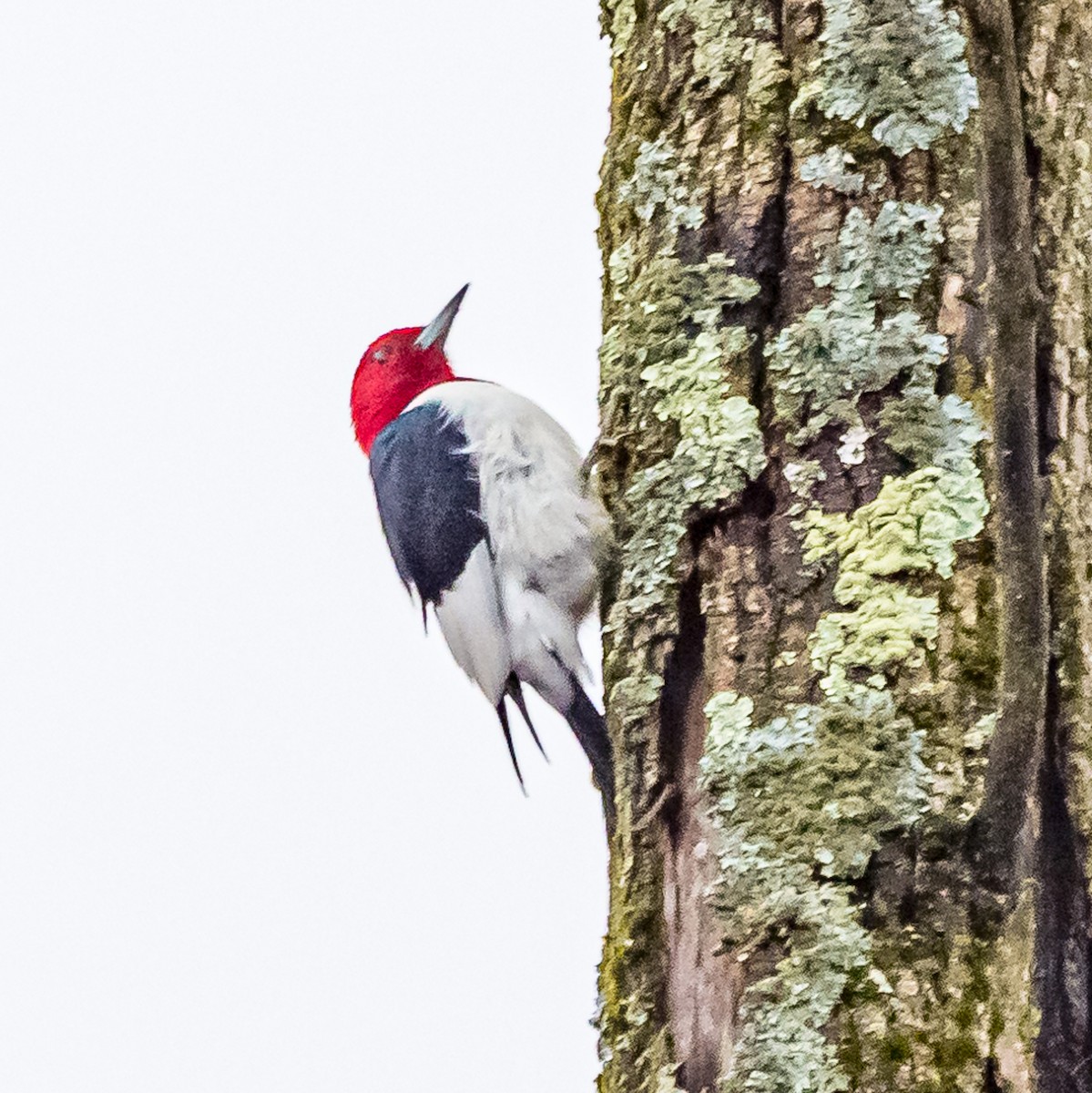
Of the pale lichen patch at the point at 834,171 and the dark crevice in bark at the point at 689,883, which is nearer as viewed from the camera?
the dark crevice in bark at the point at 689,883

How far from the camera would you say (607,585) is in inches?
95.2

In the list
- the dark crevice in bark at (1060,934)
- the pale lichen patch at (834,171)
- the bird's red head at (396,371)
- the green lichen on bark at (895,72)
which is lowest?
the dark crevice in bark at (1060,934)

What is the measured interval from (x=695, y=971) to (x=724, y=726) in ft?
0.93

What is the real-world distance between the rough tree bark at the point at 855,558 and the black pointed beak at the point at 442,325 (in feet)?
6.47

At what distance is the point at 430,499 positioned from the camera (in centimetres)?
334

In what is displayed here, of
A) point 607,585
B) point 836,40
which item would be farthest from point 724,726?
point 836,40

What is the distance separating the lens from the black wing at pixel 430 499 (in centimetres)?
329

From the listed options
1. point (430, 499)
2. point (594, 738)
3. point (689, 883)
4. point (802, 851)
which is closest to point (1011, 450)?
point (802, 851)

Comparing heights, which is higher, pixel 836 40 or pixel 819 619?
pixel 836 40

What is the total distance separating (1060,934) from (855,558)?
47 centimetres

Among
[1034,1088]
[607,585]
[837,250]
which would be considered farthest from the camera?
[607,585]

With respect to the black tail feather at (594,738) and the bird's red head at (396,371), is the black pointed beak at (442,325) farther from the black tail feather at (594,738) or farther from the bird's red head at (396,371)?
the black tail feather at (594,738)

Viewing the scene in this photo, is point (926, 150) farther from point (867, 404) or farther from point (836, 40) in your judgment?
point (867, 404)

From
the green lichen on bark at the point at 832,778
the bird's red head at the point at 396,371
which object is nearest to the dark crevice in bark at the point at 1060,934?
the green lichen on bark at the point at 832,778
